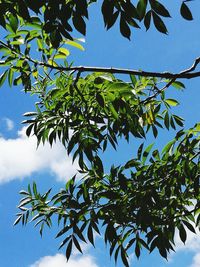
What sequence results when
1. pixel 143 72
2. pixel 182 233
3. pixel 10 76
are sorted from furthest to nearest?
1. pixel 182 233
2. pixel 10 76
3. pixel 143 72

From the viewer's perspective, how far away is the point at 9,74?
12.6 ft

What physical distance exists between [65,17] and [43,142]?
1.81 meters

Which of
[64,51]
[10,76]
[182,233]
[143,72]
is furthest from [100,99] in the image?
[182,233]

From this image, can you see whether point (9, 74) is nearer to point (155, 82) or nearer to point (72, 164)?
point (72, 164)

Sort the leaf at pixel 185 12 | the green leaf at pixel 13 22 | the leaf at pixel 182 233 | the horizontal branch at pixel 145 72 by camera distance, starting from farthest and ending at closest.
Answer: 1. the leaf at pixel 182 233
2. the green leaf at pixel 13 22
3. the horizontal branch at pixel 145 72
4. the leaf at pixel 185 12

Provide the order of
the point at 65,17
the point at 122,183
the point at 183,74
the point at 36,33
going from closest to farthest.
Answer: the point at 65,17 < the point at 183,74 < the point at 36,33 < the point at 122,183

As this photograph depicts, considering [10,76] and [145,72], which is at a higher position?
[10,76]

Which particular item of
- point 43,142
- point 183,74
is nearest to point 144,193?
point 43,142

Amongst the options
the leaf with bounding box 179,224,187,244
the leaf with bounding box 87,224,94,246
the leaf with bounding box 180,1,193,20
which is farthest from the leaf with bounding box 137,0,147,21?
the leaf with bounding box 179,224,187,244

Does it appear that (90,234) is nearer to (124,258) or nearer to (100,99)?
(124,258)

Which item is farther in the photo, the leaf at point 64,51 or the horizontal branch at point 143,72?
the leaf at point 64,51

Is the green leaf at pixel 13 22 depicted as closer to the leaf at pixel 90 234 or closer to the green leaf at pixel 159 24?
the green leaf at pixel 159 24

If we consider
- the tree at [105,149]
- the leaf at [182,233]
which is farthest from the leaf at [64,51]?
the leaf at [182,233]

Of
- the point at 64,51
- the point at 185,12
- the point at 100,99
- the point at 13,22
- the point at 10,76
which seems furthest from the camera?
the point at 64,51
